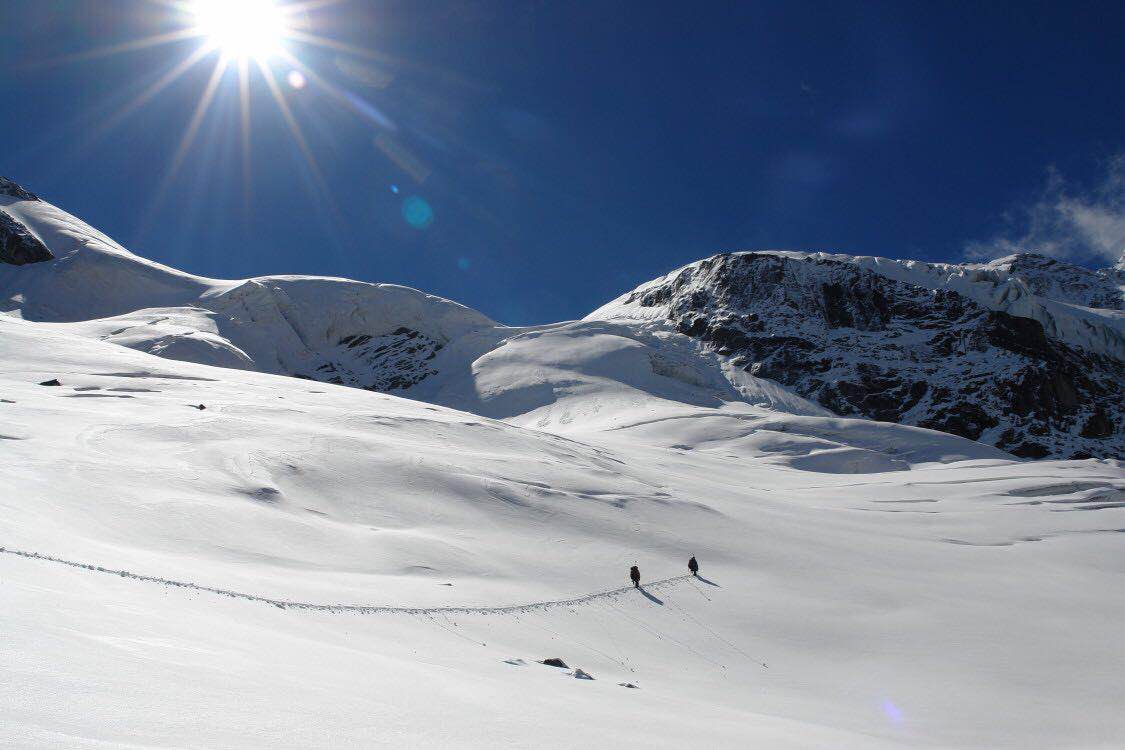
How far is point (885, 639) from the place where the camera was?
18891 millimetres

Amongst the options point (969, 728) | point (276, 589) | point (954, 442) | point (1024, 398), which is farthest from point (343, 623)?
point (1024, 398)

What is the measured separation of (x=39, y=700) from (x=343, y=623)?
8399mm

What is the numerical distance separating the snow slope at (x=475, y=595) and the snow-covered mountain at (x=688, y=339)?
5084 cm

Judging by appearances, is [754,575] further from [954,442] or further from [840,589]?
[954,442]

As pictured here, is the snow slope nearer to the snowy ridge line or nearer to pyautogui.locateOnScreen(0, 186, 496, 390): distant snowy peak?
the snowy ridge line

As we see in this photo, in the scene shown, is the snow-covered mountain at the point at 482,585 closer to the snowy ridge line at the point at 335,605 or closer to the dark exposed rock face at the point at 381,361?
the snowy ridge line at the point at 335,605

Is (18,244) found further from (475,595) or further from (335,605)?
(335,605)

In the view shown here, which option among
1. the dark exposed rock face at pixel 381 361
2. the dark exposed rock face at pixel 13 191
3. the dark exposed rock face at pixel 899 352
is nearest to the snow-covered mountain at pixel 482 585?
the dark exposed rock face at pixel 381 361

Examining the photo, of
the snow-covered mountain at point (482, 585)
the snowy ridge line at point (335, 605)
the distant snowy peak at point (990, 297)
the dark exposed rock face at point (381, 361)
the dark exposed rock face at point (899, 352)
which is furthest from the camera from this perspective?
the distant snowy peak at point (990, 297)

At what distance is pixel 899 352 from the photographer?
133375mm

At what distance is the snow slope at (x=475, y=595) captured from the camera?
19.1 ft

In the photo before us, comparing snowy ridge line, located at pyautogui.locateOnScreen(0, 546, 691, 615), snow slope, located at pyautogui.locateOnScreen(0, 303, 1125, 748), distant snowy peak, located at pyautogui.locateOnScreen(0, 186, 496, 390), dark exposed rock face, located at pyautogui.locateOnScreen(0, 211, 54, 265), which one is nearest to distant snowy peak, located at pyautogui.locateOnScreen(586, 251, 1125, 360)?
A: distant snowy peak, located at pyautogui.locateOnScreen(0, 186, 496, 390)

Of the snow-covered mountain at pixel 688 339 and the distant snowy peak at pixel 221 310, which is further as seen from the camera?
the snow-covered mountain at pixel 688 339

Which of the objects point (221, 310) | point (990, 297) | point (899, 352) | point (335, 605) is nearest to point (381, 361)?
point (221, 310)
